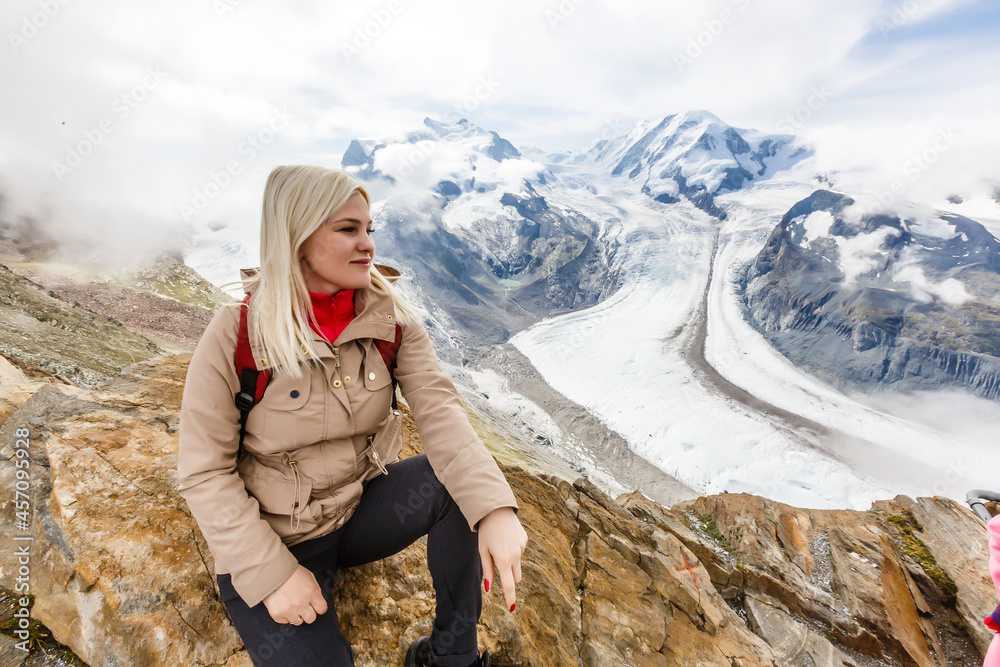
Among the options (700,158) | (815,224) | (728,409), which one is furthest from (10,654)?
(700,158)

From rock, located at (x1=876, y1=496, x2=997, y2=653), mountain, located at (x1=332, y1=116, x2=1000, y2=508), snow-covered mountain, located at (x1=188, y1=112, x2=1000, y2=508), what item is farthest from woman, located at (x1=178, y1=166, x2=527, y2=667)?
snow-covered mountain, located at (x1=188, y1=112, x2=1000, y2=508)

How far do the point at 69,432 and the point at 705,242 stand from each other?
320 ft

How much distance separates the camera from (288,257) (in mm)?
2246

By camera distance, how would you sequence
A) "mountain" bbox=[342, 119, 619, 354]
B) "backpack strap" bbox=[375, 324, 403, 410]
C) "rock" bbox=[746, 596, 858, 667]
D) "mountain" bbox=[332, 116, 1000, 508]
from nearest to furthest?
"backpack strap" bbox=[375, 324, 403, 410] < "rock" bbox=[746, 596, 858, 667] < "mountain" bbox=[332, 116, 1000, 508] < "mountain" bbox=[342, 119, 619, 354]

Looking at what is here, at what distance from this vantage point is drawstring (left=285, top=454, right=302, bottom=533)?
225 centimetres

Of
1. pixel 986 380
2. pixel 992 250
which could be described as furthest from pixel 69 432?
pixel 992 250

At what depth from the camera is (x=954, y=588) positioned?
682 cm

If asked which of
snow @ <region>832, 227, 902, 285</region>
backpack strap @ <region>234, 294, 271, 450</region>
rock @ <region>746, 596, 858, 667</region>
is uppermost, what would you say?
snow @ <region>832, 227, 902, 285</region>

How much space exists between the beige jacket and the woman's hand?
0.06 meters

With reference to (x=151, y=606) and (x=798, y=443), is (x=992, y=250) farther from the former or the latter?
(x=151, y=606)

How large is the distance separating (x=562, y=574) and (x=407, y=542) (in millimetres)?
2902

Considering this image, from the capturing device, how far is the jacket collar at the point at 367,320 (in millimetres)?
2295

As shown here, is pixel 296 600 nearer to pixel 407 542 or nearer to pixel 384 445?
pixel 407 542

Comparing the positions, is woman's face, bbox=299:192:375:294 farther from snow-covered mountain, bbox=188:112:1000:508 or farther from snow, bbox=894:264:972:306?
snow, bbox=894:264:972:306
